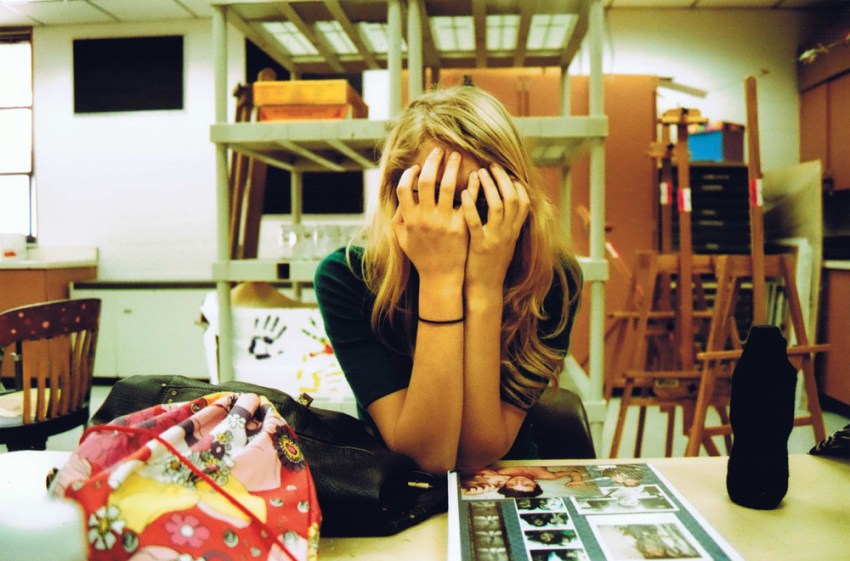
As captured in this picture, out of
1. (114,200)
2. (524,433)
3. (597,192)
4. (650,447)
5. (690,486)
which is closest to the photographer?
(690,486)

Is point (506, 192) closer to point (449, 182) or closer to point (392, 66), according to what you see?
point (449, 182)

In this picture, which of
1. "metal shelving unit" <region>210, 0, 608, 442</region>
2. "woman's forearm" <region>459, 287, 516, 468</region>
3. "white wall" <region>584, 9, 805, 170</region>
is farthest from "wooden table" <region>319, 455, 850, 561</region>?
"white wall" <region>584, 9, 805, 170</region>

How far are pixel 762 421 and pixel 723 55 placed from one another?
15.4 ft

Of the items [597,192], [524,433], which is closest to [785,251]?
[597,192]

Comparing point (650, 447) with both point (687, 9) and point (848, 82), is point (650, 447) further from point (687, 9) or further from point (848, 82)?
point (687, 9)

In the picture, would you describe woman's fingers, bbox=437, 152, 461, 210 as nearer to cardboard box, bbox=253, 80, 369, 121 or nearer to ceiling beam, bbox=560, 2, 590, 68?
cardboard box, bbox=253, 80, 369, 121

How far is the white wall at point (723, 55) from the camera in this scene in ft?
14.8

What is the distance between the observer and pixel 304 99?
164cm

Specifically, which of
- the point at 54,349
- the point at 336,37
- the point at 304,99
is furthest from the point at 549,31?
the point at 54,349

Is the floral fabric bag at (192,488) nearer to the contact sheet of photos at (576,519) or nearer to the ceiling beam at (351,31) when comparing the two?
the contact sheet of photos at (576,519)

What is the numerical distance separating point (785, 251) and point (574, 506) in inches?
160

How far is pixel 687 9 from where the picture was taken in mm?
4500

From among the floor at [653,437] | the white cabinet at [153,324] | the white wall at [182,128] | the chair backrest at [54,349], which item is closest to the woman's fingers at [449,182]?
the chair backrest at [54,349]

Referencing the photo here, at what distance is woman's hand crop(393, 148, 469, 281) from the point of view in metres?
0.88
